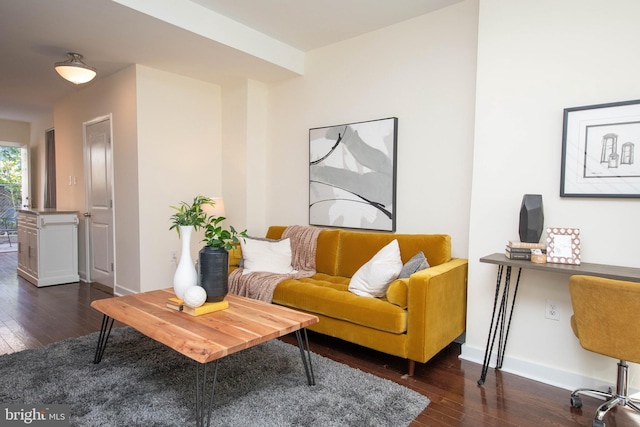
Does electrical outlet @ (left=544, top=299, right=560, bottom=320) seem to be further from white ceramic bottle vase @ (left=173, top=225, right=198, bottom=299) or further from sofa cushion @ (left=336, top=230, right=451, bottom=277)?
white ceramic bottle vase @ (left=173, top=225, right=198, bottom=299)

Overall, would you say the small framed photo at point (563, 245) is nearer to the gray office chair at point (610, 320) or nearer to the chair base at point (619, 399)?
the gray office chair at point (610, 320)

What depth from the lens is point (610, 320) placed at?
1741 millimetres

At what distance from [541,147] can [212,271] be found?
7.24 feet

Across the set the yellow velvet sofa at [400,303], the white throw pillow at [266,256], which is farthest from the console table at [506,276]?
the white throw pillow at [266,256]

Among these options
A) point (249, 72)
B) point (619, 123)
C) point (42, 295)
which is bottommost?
point (42, 295)

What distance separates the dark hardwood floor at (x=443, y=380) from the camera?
196cm

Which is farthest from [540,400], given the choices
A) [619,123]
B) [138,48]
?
[138,48]

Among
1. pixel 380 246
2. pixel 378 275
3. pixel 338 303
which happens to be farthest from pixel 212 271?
pixel 380 246

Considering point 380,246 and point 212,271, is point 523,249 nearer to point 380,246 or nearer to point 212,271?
point 380,246

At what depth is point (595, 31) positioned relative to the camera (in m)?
2.20

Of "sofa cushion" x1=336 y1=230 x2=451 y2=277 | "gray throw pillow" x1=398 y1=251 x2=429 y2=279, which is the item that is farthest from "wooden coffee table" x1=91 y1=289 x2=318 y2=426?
"sofa cushion" x1=336 y1=230 x2=451 y2=277

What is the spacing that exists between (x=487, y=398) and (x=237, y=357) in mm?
1589

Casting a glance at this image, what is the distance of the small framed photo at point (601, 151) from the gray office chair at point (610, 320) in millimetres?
733

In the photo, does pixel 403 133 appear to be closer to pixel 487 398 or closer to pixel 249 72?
pixel 249 72
